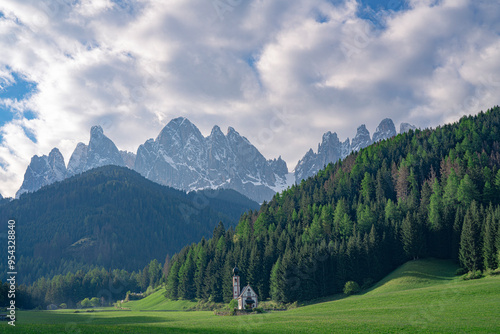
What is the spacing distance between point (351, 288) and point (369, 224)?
101 ft

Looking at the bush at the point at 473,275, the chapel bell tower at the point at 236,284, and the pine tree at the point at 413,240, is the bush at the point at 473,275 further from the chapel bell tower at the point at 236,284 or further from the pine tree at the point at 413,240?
the chapel bell tower at the point at 236,284

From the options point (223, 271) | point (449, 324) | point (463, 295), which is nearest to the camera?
point (449, 324)

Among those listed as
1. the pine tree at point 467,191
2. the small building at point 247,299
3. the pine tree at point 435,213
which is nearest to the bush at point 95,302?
A: the small building at point 247,299

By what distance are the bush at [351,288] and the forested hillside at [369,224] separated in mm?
4414

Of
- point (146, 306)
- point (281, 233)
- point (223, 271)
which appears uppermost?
point (281, 233)

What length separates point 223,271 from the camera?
12519cm

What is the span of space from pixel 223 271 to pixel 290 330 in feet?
261

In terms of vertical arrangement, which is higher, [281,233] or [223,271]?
[281,233]

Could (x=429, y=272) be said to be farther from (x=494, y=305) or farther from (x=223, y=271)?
(x=223, y=271)

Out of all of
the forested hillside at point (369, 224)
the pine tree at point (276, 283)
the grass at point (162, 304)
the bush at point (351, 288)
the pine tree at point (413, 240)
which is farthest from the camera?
the grass at point (162, 304)

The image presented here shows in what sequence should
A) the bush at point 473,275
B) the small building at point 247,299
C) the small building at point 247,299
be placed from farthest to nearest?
the small building at point 247,299, the small building at point 247,299, the bush at point 473,275

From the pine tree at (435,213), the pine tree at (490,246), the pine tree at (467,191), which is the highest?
the pine tree at (467,191)

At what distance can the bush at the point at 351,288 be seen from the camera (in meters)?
92.5

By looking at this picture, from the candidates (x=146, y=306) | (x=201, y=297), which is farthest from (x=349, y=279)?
(x=146, y=306)
